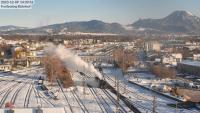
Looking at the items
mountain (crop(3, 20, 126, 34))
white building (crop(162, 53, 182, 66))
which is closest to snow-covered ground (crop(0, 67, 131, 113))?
white building (crop(162, 53, 182, 66))

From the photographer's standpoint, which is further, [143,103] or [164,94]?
[164,94]

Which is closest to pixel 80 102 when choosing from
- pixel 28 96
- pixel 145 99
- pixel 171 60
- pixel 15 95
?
pixel 145 99

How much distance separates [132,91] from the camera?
13523 mm

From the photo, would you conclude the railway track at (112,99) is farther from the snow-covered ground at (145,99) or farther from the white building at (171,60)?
the white building at (171,60)

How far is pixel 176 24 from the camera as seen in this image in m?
73.2

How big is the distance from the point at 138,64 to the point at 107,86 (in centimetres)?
1012

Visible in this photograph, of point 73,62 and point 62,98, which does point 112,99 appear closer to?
point 62,98

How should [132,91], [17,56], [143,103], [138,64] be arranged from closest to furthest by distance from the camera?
[143,103] < [132,91] < [138,64] < [17,56]

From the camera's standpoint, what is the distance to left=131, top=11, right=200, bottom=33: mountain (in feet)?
224

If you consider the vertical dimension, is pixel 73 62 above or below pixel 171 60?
above

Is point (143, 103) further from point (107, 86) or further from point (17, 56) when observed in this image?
point (17, 56)

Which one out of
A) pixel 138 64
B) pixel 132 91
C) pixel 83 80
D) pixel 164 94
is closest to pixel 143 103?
pixel 164 94

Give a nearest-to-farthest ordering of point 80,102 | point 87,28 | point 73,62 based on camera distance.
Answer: point 80,102 → point 73,62 → point 87,28

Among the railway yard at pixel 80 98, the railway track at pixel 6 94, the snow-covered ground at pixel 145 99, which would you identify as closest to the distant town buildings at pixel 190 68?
the railway yard at pixel 80 98
